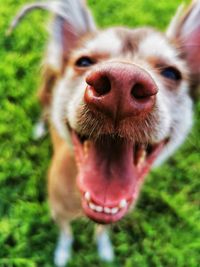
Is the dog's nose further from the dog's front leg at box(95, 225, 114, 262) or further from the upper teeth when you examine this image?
the dog's front leg at box(95, 225, 114, 262)

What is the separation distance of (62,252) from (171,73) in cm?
157

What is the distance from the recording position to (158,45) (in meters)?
2.36

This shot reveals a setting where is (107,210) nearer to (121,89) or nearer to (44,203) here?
(121,89)

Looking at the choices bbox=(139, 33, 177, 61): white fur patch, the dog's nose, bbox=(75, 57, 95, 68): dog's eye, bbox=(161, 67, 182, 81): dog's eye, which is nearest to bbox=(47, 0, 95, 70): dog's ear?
bbox=(75, 57, 95, 68): dog's eye

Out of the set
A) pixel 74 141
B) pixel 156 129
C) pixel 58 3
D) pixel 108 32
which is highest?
pixel 58 3

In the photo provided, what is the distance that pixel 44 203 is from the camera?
339 cm

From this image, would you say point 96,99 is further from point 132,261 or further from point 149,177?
point 149,177

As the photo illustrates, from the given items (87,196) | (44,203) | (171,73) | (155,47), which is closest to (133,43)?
(155,47)

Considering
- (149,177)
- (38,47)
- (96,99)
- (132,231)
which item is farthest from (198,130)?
(96,99)

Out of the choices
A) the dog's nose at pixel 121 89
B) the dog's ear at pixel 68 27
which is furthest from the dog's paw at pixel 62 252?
the dog's nose at pixel 121 89

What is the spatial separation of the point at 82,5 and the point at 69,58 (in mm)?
313

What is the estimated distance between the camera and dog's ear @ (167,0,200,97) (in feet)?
8.30

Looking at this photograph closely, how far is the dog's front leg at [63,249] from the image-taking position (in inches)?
125

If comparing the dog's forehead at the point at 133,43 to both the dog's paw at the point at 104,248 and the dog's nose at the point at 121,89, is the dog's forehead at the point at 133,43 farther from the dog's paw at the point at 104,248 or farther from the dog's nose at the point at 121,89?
the dog's paw at the point at 104,248
